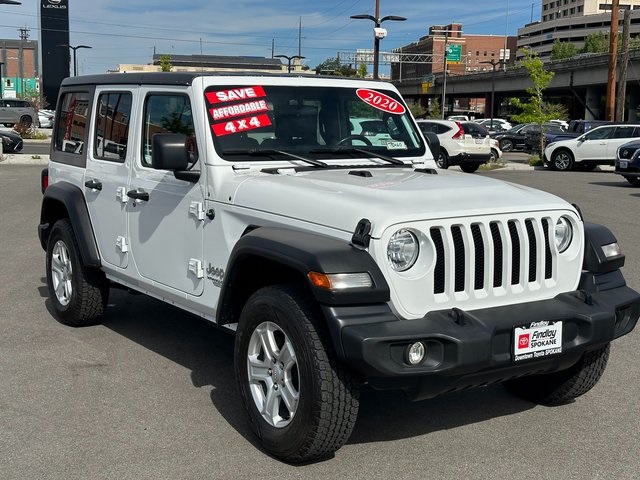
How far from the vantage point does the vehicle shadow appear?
183 inches

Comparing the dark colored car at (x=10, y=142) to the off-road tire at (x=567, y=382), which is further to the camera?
the dark colored car at (x=10, y=142)

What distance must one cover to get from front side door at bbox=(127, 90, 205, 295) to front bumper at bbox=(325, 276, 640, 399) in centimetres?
157

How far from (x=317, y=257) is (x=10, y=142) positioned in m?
27.7

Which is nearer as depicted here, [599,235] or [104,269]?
[599,235]

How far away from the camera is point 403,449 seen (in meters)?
4.33

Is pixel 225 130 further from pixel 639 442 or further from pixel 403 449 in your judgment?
pixel 639 442

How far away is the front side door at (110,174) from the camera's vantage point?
230 inches

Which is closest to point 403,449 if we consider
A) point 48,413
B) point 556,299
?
point 556,299

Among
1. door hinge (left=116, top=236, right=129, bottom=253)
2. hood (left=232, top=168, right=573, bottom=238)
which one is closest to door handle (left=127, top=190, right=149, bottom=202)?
door hinge (left=116, top=236, right=129, bottom=253)

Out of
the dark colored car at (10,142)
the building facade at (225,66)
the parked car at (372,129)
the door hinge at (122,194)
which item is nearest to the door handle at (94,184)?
the door hinge at (122,194)

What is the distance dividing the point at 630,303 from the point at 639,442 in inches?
30.1

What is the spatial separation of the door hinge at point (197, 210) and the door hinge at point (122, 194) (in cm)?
94

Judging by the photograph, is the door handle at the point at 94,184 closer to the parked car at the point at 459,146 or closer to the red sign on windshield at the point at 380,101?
the red sign on windshield at the point at 380,101

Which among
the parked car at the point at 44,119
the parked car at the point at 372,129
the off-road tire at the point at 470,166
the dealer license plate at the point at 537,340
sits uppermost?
the parked car at the point at 44,119
